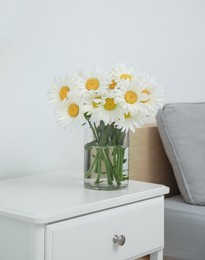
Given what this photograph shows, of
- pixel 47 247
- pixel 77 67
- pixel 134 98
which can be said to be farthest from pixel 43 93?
pixel 47 247

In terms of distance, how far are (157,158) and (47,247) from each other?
0.96 meters

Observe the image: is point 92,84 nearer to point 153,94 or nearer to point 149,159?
point 153,94

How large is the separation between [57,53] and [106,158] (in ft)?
1.71

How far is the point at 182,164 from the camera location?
6.61ft

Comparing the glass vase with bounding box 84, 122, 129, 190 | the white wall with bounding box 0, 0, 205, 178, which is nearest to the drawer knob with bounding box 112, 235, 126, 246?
the glass vase with bounding box 84, 122, 129, 190

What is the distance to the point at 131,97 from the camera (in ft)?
4.93

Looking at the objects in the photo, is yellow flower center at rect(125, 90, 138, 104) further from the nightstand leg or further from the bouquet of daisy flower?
the nightstand leg

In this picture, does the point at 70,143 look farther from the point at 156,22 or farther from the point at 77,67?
the point at 156,22

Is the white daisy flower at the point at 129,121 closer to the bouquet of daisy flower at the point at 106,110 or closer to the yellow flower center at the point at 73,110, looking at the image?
the bouquet of daisy flower at the point at 106,110

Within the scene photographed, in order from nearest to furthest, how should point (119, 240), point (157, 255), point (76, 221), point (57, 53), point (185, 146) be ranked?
point (76, 221)
point (119, 240)
point (157, 255)
point (57, 53)
point (185, 146)

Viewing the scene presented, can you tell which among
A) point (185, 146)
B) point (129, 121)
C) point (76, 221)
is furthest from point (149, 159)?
point (76, 221)

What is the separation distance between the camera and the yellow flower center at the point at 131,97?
150cm

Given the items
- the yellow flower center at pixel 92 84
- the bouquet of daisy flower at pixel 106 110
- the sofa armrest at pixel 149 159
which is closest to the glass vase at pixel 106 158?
the bouquet of daisy flower at pixel 106 110

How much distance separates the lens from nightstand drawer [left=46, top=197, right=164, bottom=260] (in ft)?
4.35
